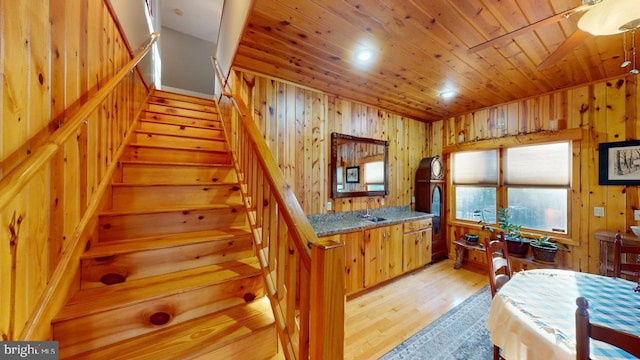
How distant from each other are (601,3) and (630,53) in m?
2.06

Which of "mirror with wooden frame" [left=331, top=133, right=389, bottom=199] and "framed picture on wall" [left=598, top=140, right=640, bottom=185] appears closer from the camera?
"framed picture on wall" [left=598, top=140, right=640, bottom=185]

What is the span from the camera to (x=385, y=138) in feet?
13.0

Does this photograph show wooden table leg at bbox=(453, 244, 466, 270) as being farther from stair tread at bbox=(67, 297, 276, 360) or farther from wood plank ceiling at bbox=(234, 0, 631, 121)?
stair tread at bbox=(67, 297, 276, 360)

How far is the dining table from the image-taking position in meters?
1.03

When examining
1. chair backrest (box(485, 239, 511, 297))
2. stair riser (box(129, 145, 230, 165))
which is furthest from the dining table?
stair riser (box(129, 145, 230, 165))

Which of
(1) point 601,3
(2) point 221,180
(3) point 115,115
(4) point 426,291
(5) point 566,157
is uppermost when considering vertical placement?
(1) point 601,3

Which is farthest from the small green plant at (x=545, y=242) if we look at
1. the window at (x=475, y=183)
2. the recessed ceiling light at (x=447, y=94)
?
the recessed ceiling light at (x=447, y=94)

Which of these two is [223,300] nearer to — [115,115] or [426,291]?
[115,115]

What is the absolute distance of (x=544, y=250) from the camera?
9.70ft

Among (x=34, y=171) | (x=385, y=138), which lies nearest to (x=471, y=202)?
(x=385, y=138)

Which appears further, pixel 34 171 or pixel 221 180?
pixel 221 180

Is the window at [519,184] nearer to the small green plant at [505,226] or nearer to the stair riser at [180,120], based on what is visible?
the small green plant at [505,226]

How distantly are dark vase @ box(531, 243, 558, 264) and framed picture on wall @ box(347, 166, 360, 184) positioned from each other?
2500 millimetres

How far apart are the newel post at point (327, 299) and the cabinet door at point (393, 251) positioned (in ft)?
7.96
